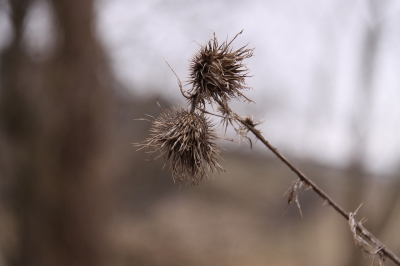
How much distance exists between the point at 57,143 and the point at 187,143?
3.73 meters

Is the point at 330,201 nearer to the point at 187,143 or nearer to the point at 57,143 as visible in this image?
the point at 187,143

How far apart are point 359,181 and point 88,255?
385 centimetres

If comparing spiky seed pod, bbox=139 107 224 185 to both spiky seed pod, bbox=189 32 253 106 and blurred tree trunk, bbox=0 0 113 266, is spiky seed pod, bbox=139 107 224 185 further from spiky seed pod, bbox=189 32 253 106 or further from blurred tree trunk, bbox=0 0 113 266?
blurred tree trunk, bbox=0 0 113 266

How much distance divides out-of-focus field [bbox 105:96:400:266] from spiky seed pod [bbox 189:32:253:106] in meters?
5.41

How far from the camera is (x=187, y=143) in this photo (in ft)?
2.86

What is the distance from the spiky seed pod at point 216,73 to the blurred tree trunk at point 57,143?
3626mm

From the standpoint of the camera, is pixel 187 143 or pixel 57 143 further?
pixel 57 143

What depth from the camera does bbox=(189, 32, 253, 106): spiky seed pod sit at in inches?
34.6

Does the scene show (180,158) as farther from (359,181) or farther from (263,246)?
(263,246)

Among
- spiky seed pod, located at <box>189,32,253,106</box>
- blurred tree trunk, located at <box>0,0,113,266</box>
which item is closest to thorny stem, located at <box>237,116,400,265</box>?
spiky seed pod, located at <box>189,32,253,106</box>

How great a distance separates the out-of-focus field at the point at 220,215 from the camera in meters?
7.35

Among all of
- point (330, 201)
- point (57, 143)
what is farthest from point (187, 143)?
point (57, 143)

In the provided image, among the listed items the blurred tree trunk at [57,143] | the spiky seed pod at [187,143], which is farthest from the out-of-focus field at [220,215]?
the spiky seed pod at [187,143]

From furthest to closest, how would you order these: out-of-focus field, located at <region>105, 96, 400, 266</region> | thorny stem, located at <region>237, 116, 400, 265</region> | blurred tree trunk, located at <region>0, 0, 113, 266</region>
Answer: out-of-focus field, located at <region>105, 96, 400, 266</region> → blurred tree trunk, located at <region>0, 0, 113, 266</region> → thorny stem, located at <region>237, 116, 400, 265</region>
